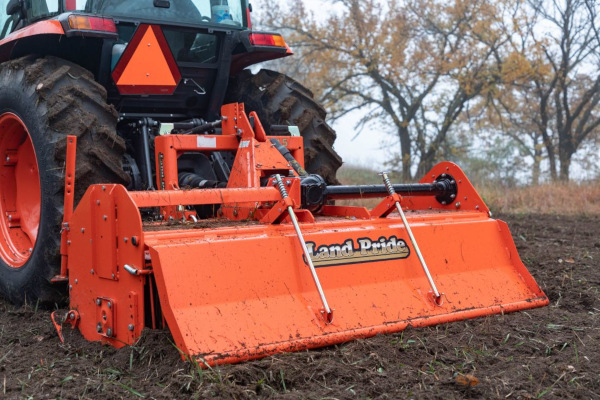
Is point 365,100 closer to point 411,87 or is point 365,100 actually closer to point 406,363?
point 411,87

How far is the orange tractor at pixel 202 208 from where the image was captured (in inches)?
123

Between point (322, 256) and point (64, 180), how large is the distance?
1517mm

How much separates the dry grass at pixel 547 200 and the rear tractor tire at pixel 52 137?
613cm

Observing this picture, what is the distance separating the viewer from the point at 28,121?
415cm

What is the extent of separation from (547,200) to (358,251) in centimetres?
736

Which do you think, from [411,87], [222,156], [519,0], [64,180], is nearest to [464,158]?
[411,87]

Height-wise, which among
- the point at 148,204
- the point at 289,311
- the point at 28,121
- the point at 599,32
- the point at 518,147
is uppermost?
the point at 599,32

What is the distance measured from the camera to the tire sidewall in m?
3.94

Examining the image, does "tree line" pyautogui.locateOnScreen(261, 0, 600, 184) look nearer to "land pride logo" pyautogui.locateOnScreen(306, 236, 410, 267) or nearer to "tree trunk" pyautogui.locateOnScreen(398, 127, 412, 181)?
"tree trunk" pyautogui.locateOnScreen(398, 127, 412, 181)

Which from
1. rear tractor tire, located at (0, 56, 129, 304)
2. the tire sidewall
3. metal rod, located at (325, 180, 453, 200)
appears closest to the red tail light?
rear tractor tire, located at (0, 56, 129, 304)

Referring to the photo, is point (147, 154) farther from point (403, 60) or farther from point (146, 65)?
point (403, 60)

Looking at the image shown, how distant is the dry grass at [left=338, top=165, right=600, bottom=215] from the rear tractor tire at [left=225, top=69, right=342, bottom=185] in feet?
16.1

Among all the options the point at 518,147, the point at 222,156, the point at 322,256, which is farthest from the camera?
the point at 518,147

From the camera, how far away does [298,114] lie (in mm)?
5027
